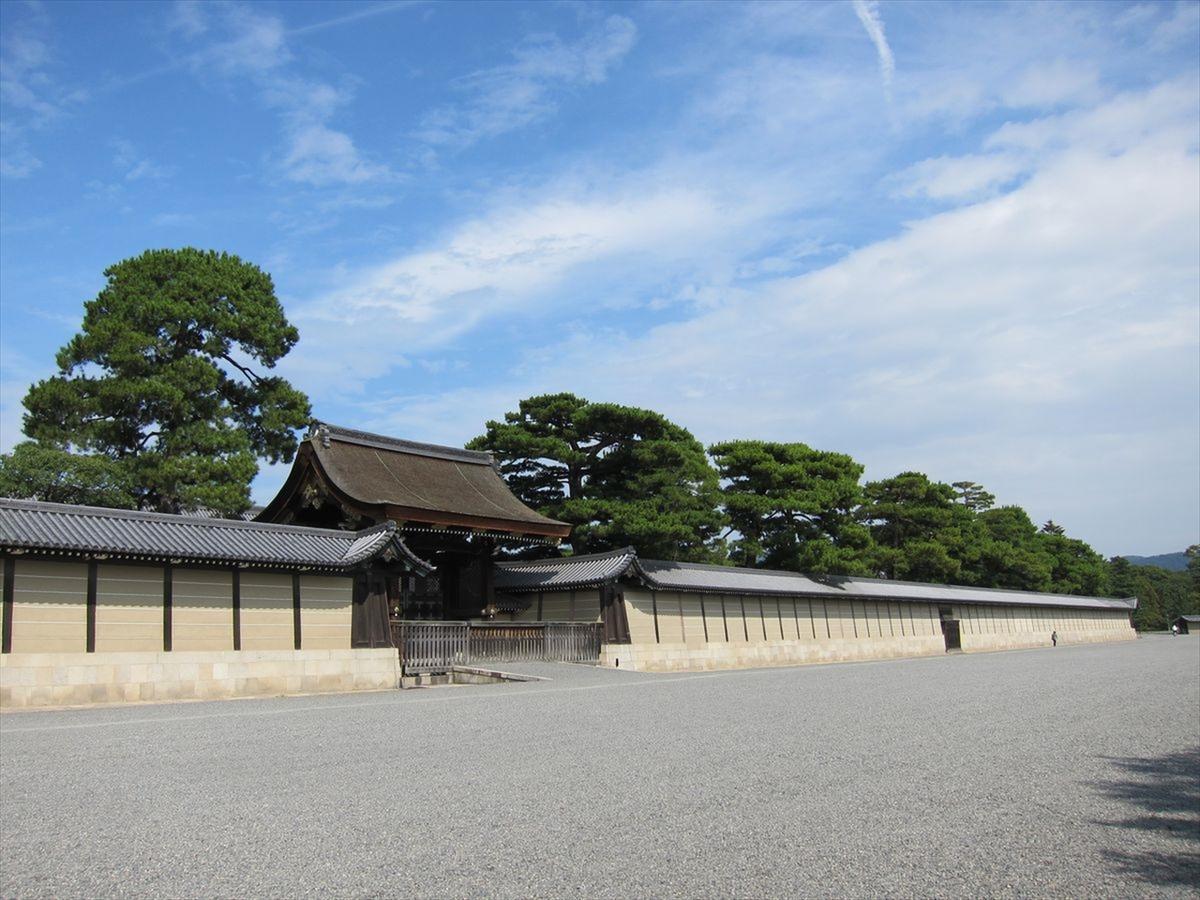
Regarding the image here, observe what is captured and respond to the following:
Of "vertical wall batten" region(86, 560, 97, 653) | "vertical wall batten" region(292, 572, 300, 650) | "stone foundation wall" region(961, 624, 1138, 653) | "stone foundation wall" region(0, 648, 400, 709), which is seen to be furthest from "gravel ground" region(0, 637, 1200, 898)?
"stone foundation wall" region(961, 624, 1138, 653)

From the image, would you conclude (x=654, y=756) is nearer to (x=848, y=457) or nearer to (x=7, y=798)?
(x=7, y=798)

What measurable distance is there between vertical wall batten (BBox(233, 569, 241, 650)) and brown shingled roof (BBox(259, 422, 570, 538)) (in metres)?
5.57

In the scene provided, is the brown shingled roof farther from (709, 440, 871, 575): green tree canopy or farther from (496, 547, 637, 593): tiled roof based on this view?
(709, 440, 871, 575): green tree canopy

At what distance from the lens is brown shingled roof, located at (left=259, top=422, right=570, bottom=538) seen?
22.8 metres

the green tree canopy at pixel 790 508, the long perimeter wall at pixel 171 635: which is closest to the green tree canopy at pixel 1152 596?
the green tree canopy at pixel 790 508

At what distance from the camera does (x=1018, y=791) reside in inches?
283

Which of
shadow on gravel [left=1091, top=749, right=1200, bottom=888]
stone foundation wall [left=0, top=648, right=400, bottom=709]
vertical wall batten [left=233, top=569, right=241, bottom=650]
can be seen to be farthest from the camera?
vertical wall batten [left=233, top=569, right=241, bottom=650]

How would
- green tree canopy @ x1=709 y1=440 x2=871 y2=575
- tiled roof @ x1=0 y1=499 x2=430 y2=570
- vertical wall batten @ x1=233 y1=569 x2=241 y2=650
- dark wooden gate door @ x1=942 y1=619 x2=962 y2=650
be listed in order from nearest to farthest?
tiled roof @ x1=0 y1=499 x2=430 y2=570 → vertical wall batten @ x1=233 y1=569 x2=241 y2=650 → green tree canopy @ x1=709 y1=440 x2=871 y2=575 → dark wooden gate door @ x1=942 y1=619 x2=962 y2=650

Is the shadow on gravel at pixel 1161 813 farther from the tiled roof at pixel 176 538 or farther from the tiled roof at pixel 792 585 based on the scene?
the tiled roof at pixel 792 585

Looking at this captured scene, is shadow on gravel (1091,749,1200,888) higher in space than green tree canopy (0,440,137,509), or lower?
lower

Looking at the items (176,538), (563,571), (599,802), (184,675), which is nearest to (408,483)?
(563,571)

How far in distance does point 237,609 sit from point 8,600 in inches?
147

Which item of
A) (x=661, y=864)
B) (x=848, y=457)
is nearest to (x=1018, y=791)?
(x=661, y=864)

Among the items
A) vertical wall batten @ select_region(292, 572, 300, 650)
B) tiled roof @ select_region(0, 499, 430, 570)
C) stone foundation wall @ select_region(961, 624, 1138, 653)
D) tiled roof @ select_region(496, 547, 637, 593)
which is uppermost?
tiled roof @ select_region(0, 499, 430, 570)
